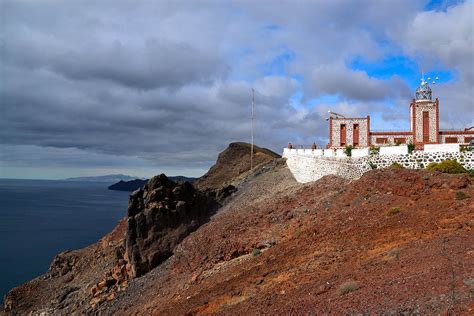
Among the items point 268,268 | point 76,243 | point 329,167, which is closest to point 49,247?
point 76,243

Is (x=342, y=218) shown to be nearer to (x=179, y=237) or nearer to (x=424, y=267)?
(x=424, y=267)

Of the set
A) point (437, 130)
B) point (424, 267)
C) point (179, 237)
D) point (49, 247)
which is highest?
point (437, 130)

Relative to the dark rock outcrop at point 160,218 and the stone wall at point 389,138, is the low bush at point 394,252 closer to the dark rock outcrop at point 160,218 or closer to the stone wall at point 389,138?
the dark rock outcrop at point 160,218

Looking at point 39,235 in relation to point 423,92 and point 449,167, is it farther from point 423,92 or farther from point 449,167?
point 449,167

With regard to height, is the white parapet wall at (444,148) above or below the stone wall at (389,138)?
below

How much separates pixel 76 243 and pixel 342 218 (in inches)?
3098

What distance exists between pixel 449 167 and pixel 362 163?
5567 millimetres

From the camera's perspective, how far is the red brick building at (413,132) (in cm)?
3741

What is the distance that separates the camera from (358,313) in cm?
1035

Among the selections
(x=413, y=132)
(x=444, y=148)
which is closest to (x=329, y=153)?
(x=444, y=148)

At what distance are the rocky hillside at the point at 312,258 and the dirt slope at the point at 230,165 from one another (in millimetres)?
22260

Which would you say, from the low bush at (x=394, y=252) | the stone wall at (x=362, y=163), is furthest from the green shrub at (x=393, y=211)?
the stone wall at (x=362, y=163)

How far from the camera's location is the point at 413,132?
125 feet

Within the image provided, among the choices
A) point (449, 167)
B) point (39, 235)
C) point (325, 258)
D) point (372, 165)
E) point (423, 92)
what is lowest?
point (39, 235)
